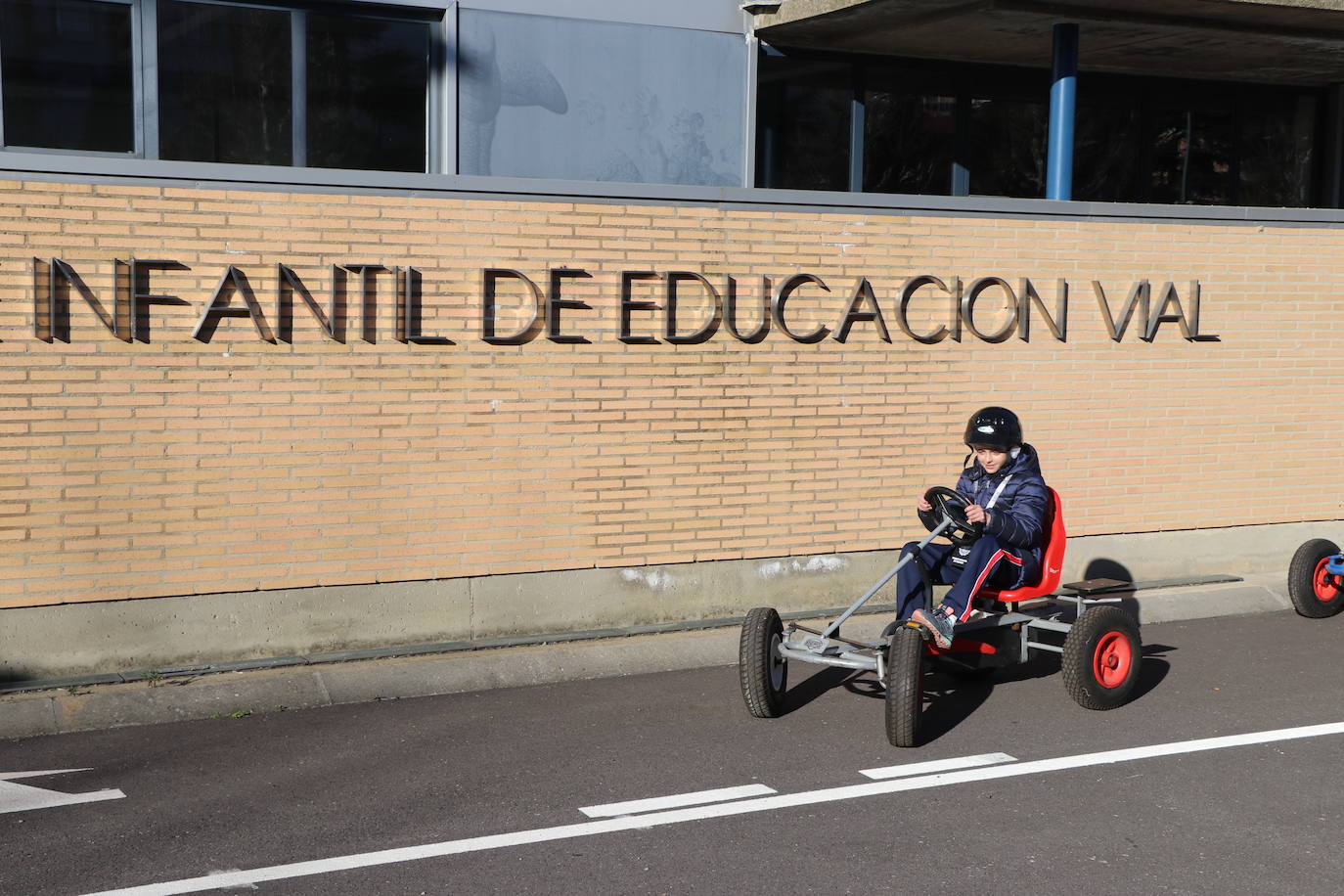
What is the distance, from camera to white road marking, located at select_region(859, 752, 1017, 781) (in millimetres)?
6551

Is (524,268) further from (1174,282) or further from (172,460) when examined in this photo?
(1174,282)

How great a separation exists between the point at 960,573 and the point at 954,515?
0.52 m

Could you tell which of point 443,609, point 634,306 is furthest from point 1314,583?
point 443,609

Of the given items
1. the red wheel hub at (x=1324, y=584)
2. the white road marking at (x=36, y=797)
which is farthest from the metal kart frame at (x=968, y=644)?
the white road marking at (x=36, y=797)

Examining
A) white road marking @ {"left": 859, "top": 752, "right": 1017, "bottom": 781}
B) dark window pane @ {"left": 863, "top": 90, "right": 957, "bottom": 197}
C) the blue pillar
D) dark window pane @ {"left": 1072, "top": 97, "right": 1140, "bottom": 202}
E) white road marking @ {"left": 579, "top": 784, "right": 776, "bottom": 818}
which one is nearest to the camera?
white road marking @ {"left": 579, "top": 784, "right": 776, "bottom": 818}

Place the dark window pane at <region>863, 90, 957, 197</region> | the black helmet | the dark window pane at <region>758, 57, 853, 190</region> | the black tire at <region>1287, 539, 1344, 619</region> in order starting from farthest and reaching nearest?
the dark window pane at <region>863, 90, 957, 197</region>
the dark window pane at <region>758, 57, 853, 190</region>
the black tire at <region>1287, 539, 1344, 619</region>
the black helmet

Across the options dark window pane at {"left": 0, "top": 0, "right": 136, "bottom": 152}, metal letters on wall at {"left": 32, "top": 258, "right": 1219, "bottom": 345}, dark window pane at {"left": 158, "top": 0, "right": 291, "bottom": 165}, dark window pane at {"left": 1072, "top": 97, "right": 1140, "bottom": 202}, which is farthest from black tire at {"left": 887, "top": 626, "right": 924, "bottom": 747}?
dark window pane at {"left": 1072, "top": 97, "right": 1140, "bottom": 202}

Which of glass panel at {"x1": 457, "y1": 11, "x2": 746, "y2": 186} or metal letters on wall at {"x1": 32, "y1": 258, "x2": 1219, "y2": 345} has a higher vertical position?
glass panel at {"x1": 457, "y1": 11, "x2": 746, "y2": 186}

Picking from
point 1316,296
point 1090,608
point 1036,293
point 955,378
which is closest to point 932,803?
point 1090,608

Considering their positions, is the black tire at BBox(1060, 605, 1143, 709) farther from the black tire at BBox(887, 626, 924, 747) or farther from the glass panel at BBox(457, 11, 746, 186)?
the glass panel at BBox(457, 11, 746, 186)

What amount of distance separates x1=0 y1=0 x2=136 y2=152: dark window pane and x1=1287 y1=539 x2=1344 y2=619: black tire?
938 centimetres

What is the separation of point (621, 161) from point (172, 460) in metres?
5.20

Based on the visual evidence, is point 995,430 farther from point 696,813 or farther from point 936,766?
point 696,813

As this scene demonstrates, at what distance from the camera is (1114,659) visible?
771 cm
